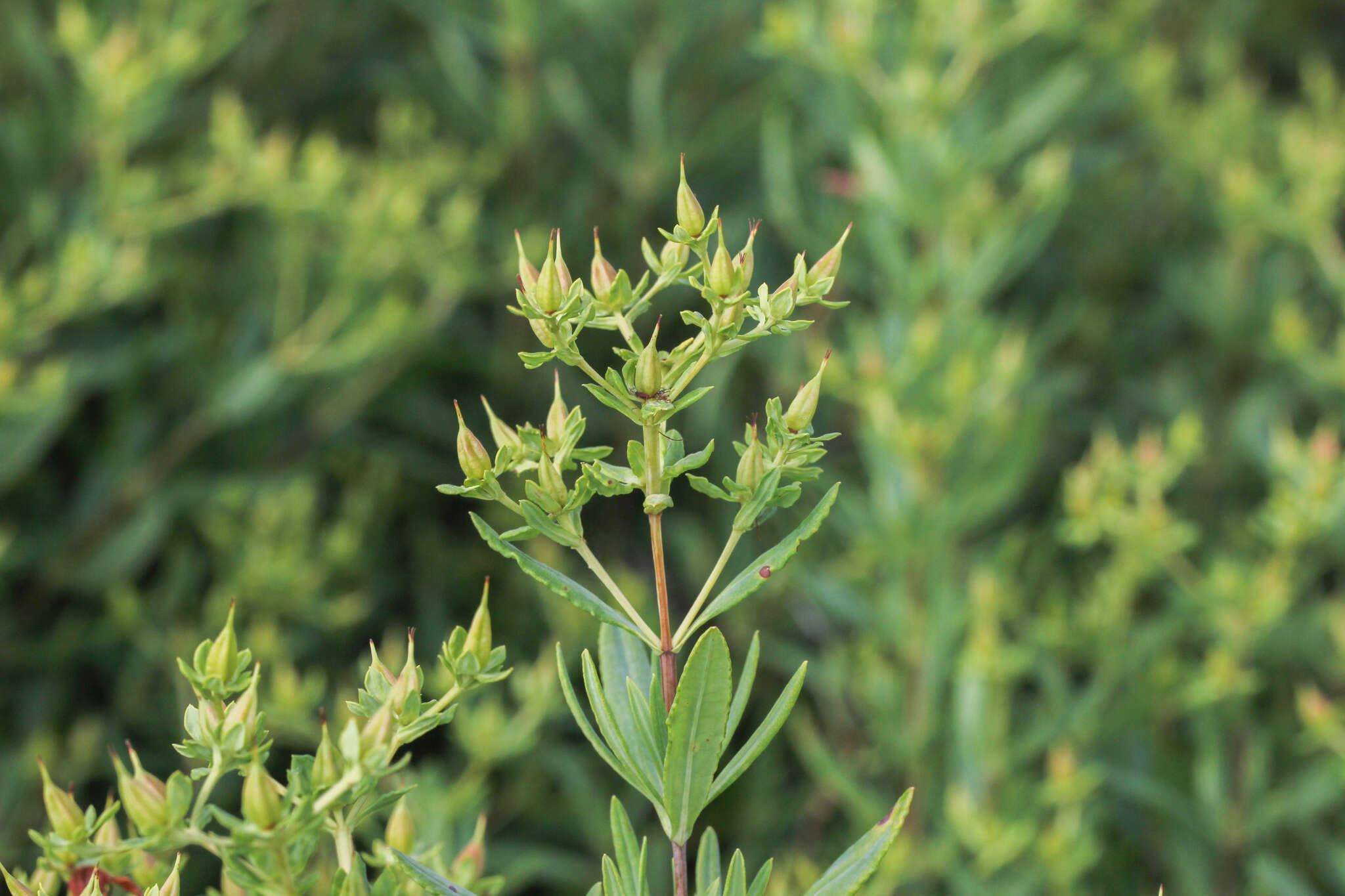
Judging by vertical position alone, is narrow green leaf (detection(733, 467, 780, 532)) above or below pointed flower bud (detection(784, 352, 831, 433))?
below

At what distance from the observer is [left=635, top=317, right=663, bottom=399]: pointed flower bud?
0.46 m

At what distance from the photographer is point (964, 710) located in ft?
4.29

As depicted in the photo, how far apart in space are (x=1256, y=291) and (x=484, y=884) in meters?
1.65

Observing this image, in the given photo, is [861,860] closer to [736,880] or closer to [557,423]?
[736,880]

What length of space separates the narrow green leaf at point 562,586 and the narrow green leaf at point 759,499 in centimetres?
6

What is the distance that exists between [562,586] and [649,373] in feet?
0.34

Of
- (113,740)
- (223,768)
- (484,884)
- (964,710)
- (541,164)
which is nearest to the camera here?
(223,768)

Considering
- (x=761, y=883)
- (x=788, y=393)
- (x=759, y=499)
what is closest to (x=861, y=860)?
(x=761, y=883)

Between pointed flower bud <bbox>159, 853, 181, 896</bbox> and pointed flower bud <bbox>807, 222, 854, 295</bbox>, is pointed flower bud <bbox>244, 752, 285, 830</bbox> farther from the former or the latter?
pointed flower bud <bbox>807, 222, 854, 295</bbox>

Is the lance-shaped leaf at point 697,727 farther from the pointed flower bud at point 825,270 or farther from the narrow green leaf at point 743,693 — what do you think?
the pointed flower bud at point 825,270

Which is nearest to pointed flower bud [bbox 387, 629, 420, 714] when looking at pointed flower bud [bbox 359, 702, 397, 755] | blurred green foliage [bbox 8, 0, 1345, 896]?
pointed flower bud [bbox 359, 702, 397, 755]

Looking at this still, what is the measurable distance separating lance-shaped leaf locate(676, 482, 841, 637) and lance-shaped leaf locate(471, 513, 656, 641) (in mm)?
32

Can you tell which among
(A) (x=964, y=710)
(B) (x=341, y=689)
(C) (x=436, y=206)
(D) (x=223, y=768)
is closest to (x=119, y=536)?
(B) (x=341, y=689)

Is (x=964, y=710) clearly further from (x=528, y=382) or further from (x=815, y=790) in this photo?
(x=528, y=382)
